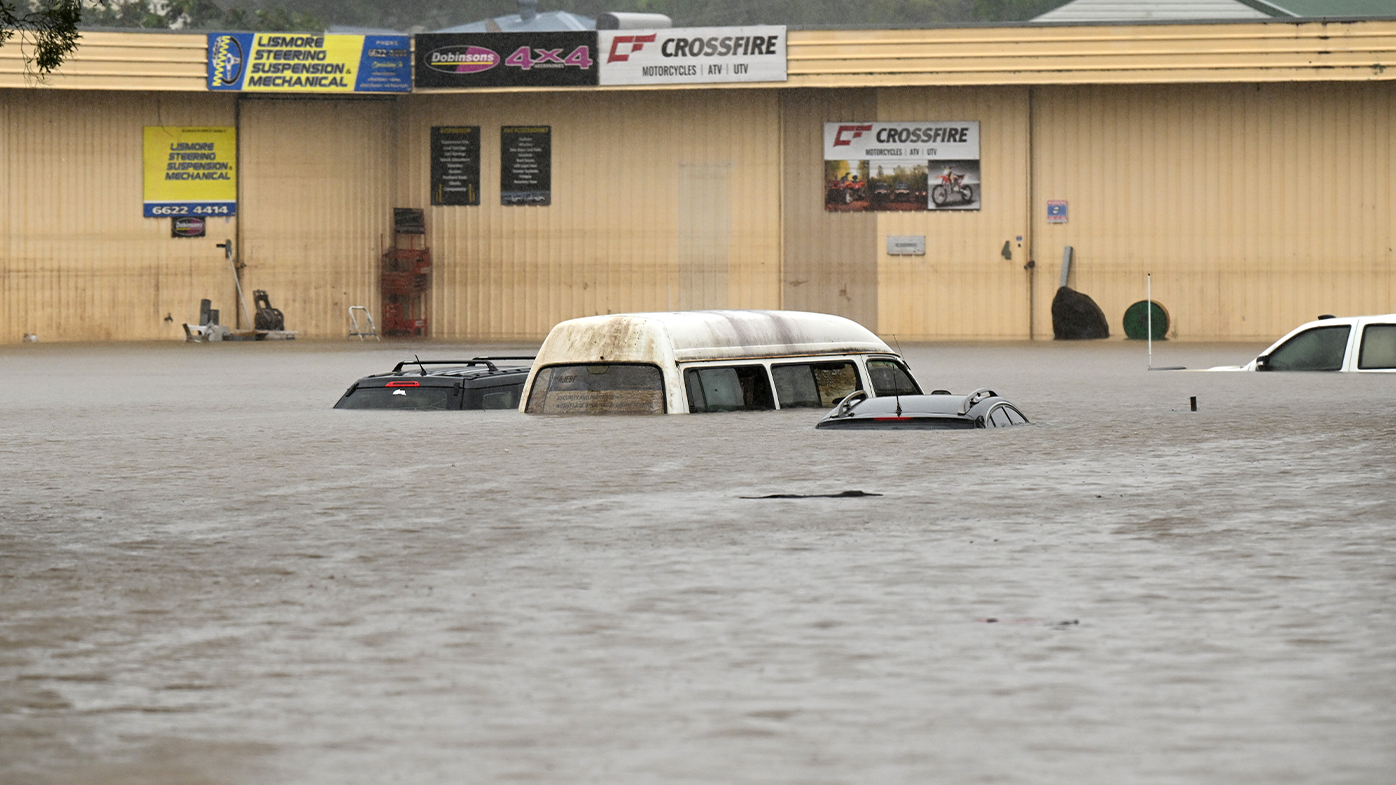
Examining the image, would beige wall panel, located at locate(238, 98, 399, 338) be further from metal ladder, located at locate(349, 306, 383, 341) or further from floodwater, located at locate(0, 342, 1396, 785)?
floodwater, located at locate(0, 342, 1396, 785)

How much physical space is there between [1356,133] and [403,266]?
17334 mm

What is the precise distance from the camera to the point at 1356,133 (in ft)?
128

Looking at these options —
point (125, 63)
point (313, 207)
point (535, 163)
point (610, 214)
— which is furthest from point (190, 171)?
point (610, 214)

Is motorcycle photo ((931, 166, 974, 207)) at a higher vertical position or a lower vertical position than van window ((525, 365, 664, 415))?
higher

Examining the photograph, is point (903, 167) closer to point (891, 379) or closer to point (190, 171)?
point (190, 171)

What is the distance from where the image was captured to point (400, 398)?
77.7ft

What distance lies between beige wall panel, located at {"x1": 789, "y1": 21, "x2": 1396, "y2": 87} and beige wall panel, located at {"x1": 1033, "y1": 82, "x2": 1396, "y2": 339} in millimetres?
1693

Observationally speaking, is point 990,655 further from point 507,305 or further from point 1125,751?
point 507,305

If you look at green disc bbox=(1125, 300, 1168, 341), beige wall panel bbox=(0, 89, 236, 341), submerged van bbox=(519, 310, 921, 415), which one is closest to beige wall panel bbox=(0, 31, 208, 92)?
beige wall panel bbox=(0, 89, 236, 341)

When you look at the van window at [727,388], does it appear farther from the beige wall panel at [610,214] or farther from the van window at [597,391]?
the beige wall panel at [610,214]

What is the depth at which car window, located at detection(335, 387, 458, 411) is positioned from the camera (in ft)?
76.6

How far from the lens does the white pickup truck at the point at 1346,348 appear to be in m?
24.6

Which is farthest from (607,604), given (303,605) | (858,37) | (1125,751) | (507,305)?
(507,305)

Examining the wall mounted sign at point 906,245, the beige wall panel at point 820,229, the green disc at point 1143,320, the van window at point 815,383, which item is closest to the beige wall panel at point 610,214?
the beige wall panel at point 820,229
